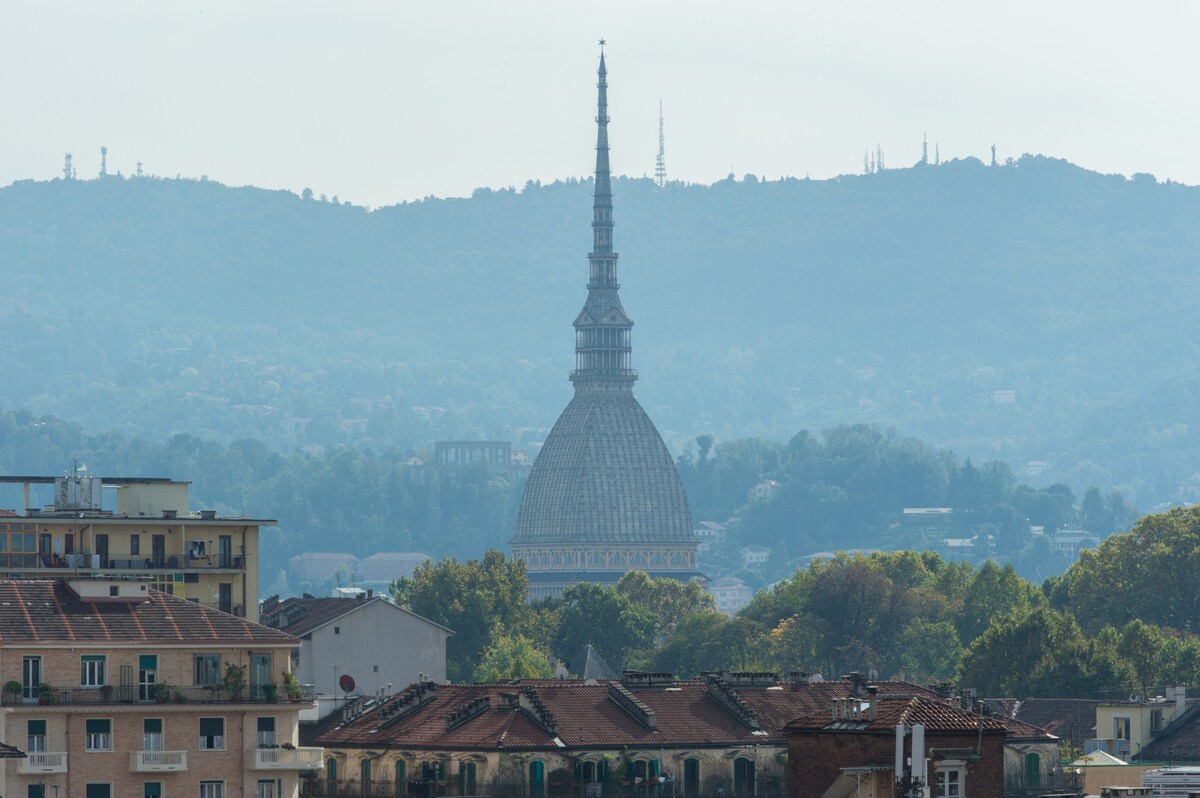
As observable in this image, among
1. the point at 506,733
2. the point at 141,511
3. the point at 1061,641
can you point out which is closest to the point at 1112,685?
the point at 1061,641

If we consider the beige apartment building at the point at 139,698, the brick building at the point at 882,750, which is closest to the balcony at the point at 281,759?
the beige apartment building at the point at 139,698

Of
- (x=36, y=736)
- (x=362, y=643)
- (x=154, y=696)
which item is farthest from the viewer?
(x=362, y=643)

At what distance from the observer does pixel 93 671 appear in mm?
87688

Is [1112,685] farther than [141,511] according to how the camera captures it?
Yes

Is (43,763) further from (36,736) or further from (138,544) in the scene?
(138,544)

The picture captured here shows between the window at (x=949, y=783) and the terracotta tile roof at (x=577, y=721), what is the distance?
4088 cm

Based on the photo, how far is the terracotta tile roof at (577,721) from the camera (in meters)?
110

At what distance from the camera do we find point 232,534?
127 meters

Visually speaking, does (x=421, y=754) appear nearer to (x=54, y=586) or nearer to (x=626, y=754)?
(x=626, y=754)

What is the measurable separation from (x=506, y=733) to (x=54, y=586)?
20.4 meters

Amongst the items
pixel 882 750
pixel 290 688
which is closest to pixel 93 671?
pixel 290 688

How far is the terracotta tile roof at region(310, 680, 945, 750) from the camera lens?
109812mm

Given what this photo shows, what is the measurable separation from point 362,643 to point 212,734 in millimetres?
76247

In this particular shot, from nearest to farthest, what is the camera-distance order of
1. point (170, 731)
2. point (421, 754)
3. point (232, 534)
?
point (170, 731)
point (421, 754)
point (232, 534)
